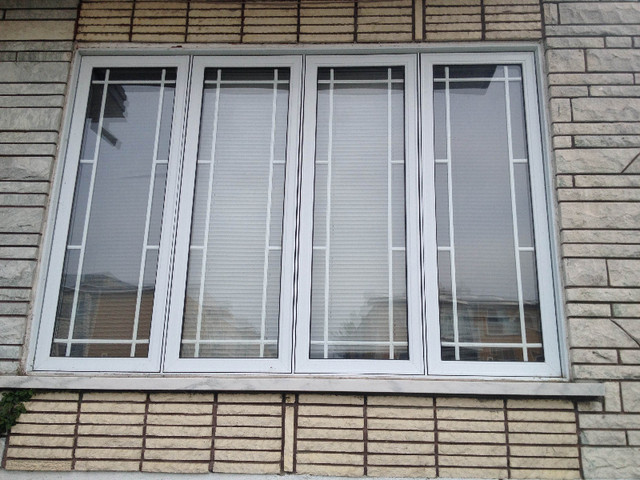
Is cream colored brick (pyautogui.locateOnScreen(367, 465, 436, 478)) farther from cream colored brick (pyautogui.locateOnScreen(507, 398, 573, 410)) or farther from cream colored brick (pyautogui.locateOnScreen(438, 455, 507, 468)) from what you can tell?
cream colored brick (pyautogui.locateOnScreen(507, 398, 573, 410))

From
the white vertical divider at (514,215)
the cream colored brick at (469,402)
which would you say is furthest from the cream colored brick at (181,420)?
the white vertical divider at (514,215)

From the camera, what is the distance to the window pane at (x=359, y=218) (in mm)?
3402

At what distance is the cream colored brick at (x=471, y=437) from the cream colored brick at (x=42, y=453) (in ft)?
7.04

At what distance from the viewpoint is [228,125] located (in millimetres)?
3775

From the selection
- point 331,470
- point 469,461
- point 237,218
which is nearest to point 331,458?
point 331,470

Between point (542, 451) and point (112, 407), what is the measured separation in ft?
8.09

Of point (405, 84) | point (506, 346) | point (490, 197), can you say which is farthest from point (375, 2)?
point (506, 346)

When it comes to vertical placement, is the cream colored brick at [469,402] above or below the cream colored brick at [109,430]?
above

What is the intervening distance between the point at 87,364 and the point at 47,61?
2054 millimetres

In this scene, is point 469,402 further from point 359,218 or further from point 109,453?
point 109,453

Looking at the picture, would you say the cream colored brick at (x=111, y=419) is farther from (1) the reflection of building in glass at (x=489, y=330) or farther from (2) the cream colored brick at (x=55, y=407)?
(1) the reflection of building in glass at (x=489, y=330)

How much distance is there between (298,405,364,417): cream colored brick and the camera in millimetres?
3178

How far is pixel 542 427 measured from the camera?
10.2ft

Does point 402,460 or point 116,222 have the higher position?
point 116,222
